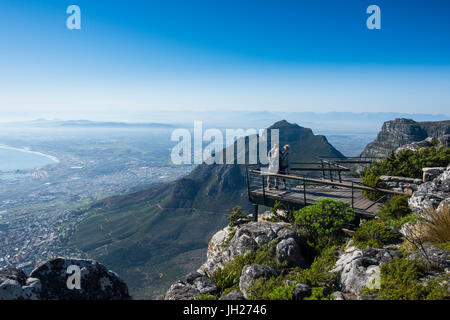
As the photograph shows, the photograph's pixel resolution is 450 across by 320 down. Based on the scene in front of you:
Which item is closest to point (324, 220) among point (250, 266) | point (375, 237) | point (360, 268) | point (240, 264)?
point (375, 237)

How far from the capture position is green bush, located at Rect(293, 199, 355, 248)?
7.69 meters

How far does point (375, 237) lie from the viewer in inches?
254

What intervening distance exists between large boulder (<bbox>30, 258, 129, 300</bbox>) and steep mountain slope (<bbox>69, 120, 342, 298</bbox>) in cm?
5022

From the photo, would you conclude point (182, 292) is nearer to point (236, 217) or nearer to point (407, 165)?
point (236, 217)

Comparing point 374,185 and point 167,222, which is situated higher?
point 374,185

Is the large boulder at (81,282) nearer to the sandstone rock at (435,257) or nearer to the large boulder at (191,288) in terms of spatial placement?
the large boulder at (191,288)

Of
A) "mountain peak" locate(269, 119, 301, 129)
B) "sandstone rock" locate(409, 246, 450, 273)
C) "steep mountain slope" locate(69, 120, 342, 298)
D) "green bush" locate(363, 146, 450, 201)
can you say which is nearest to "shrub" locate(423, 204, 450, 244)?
"sandstone rock" locate(409, 246, 450, 273)

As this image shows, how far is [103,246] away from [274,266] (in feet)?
280

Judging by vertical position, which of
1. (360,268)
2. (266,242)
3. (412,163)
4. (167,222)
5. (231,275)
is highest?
→ (412,163)

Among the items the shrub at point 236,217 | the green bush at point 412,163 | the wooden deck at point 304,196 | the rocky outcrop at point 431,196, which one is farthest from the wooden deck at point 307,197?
the rocky outcrop at point 431,196

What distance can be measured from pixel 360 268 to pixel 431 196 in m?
4.00

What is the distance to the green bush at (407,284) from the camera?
137 inches
